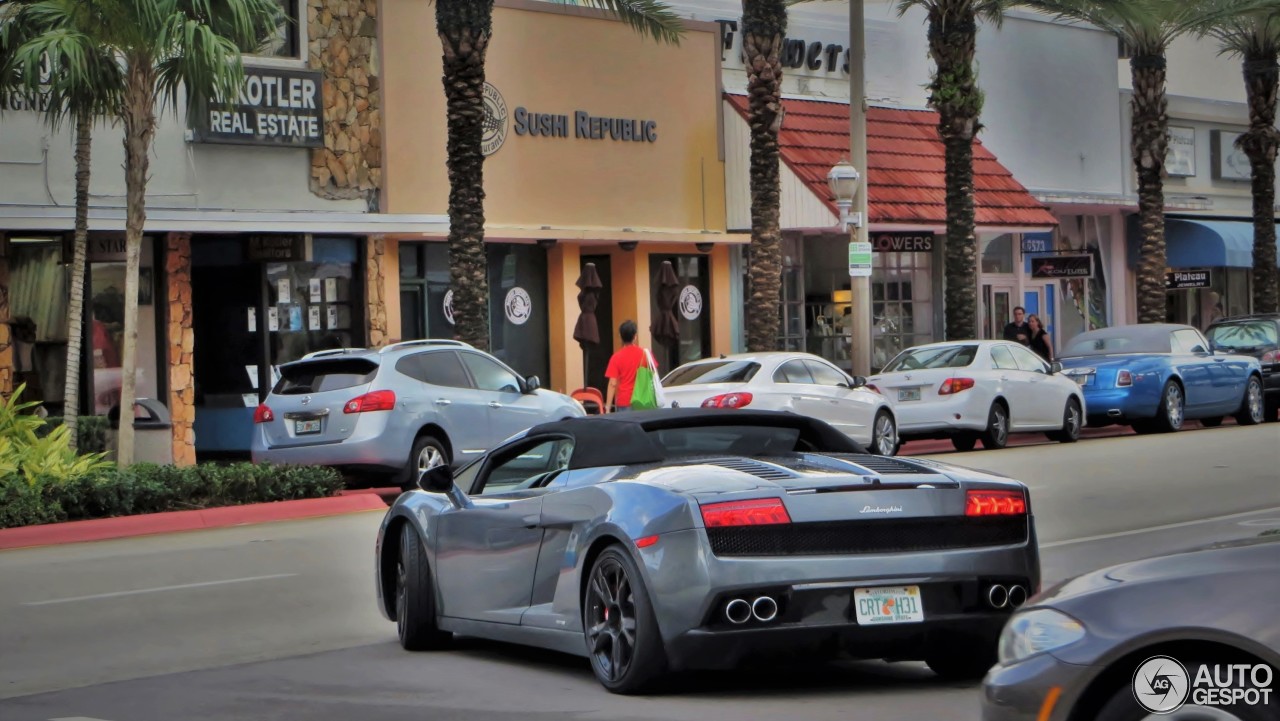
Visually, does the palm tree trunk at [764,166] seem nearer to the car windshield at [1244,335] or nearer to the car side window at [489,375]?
the car side window at [489,375]

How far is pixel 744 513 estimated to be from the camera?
A: 7.55 m

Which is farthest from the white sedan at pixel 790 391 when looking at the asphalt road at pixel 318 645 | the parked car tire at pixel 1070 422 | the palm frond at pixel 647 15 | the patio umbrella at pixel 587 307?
the palm frond at pixel 647 15

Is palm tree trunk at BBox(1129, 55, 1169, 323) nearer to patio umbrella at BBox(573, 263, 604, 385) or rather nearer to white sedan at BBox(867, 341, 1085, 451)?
white sedan at BBox(867, 341, 1085, 451)

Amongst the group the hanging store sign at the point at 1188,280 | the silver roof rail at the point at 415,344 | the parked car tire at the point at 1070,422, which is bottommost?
the parked car tire at the point at 1070,422

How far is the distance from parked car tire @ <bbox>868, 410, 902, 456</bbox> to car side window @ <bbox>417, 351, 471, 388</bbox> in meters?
6.15

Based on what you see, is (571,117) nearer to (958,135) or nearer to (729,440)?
(958,135)

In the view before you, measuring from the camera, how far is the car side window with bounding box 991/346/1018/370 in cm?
2577

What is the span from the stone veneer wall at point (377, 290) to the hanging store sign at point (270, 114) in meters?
1.78

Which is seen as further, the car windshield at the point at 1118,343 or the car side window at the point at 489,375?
the car windshield at the point at 1118,343

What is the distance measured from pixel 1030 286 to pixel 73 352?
25.0m

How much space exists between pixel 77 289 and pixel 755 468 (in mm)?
13145

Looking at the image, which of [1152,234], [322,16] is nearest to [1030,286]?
[1152,234]

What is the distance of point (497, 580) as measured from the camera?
8.89 meters

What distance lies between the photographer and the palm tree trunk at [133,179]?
19078mm
